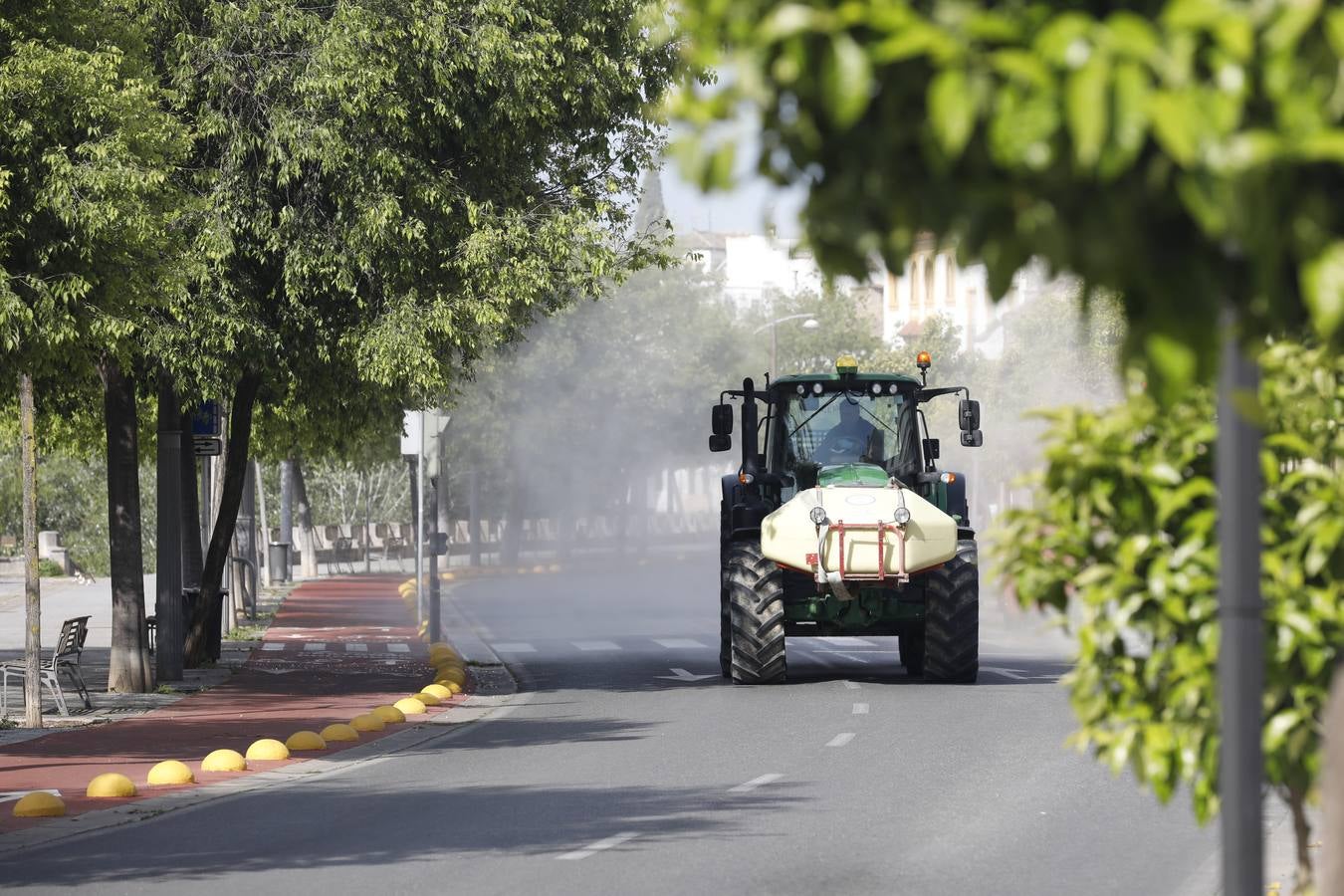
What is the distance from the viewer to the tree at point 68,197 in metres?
14.4

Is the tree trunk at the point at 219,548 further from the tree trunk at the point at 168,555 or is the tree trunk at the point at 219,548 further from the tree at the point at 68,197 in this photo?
the tree at the point at 68,197

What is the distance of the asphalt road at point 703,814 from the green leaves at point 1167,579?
2.01 m

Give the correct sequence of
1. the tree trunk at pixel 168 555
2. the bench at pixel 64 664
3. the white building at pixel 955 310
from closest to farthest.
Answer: the bench at pixel 64 664
the tree trunk at pixel 168 555
the white building at pixel 955 310

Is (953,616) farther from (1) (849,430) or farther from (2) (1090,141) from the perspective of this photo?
(2) (1090,141)

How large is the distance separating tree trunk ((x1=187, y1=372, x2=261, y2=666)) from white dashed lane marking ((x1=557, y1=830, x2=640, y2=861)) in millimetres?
13380

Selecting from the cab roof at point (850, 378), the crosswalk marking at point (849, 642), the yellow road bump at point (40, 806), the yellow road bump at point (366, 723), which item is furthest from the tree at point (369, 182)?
the crosswalk marking at point (849, 642)

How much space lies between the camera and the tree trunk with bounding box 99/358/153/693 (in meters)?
20.2

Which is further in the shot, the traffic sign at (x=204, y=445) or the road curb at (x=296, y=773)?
the traffic sign at (x=204, y=445)

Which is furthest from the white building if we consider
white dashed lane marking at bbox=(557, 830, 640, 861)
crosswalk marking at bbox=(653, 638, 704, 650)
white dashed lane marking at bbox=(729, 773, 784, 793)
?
white dashed lane marking at bbox=(557, 830, 640, 861)

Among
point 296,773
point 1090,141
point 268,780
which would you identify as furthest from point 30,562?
point 1090,141

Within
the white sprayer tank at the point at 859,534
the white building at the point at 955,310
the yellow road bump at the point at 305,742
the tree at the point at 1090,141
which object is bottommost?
the yellow road bump at the point at 305,742

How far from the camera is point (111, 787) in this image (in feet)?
41.2

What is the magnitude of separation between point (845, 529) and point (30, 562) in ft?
24.1

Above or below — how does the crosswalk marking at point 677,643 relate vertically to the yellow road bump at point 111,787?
below
